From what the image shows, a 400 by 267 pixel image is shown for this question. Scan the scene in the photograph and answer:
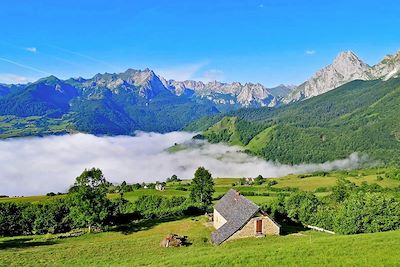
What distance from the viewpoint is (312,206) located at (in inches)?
3563

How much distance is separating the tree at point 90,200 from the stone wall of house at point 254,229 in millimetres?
28047

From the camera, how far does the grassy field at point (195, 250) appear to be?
130 ft

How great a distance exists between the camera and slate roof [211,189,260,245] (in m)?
66.6

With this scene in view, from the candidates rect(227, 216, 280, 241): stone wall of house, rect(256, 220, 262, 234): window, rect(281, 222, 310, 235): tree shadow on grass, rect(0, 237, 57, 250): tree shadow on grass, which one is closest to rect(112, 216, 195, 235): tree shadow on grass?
rect(0, 237, 57, 250): tree shadow on grass

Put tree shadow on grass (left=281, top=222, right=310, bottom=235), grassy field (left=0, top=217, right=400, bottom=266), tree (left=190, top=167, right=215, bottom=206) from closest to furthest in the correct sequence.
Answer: grassy field (left=0, top=217, right=400, bottom=266)
tree shadow on grass (left=281, top=222, right=310, bottom=235)
tree (left=190, top=167, right=215, bottom=206)

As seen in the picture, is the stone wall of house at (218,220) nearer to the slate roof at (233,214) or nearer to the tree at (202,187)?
the slate roof at (233,214)

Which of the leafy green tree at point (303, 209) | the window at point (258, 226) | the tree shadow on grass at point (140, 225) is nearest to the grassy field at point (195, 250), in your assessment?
the tree shadow on grass at point (140, 225)

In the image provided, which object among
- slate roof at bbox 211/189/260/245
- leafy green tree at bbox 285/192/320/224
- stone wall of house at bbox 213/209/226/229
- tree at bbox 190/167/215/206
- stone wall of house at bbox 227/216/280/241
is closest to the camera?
slate roof at bbox 211/189/260/245

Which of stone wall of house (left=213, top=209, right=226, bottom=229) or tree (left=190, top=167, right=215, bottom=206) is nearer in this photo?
stone wall of house (left=213, top=209, right=226, bottom=229)

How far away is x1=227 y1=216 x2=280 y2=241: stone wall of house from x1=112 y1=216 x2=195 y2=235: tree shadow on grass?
24531 mm

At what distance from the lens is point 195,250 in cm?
5712

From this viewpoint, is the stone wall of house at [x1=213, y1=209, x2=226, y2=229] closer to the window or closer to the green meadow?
the green meadow

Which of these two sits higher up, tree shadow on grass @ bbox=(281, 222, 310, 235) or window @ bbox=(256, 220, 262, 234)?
window @ bbox=(256, 220, 262, 234)

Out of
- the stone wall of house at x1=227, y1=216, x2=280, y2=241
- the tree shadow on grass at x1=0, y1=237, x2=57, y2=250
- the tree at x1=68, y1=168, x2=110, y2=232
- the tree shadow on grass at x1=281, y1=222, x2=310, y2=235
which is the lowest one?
the tree shadow on grass at x1=0, y1=237, x2=57, y2=250
